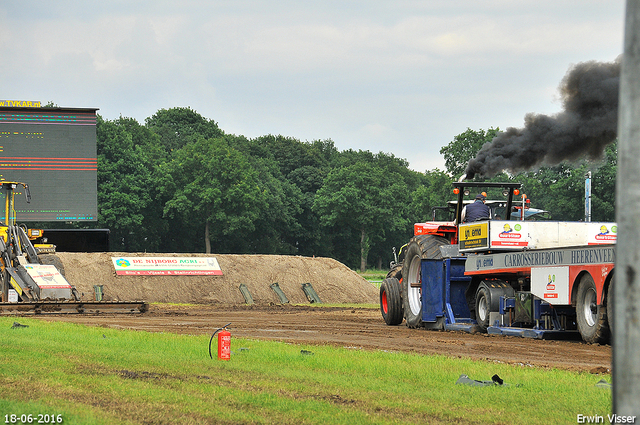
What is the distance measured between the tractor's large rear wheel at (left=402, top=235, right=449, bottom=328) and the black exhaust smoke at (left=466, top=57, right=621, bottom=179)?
2.04 metres

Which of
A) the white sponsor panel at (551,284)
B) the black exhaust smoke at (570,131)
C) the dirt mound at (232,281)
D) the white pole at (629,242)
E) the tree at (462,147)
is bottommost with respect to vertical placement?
the dirt mound at (232,281)

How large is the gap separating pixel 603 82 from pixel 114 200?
182 feet

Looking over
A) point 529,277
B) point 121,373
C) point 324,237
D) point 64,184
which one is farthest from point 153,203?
point 121,373

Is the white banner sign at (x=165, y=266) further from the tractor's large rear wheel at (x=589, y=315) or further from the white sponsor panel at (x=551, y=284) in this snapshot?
the tractor's large rear wheel at (x=589, y=315)

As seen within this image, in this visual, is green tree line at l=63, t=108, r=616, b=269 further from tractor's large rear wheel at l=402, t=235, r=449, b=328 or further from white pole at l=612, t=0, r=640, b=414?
white pole at l=612, t=0, r=640, b=414

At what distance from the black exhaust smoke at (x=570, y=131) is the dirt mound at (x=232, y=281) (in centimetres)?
2028

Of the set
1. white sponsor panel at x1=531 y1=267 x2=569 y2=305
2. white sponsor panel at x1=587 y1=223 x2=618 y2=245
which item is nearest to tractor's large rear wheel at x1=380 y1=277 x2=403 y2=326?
white sponsor panel at x1=587 y1=223 x2=618 y2=245

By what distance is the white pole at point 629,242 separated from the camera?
4.15 m

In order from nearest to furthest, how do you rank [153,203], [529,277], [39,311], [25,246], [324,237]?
[529,277]
[39,311]
[25,246]
[153,203]
[324,237]

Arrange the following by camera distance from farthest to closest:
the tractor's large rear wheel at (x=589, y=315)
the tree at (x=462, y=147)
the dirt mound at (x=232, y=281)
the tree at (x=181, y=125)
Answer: the tree at (x=181, y=125), the tree at (x=462, y=147), the dirt mound at (x=232, y=281), the tractor's large rear wheel at (x=589, y=315)

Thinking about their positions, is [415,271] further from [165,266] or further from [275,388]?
[165,266]

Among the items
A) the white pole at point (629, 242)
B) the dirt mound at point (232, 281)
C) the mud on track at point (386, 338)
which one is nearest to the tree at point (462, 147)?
the dirt mound at point (232, 281)

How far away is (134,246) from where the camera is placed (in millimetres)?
71812

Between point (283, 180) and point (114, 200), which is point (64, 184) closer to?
point (114, 200)
